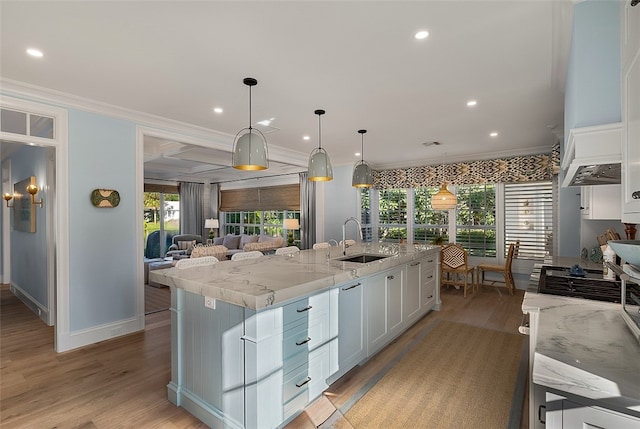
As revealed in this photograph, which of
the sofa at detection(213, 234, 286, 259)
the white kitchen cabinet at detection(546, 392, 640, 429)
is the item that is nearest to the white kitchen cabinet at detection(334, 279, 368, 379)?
the white kitchen cabinet at detection(546, 392, 640, 429)

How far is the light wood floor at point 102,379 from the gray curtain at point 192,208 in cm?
584

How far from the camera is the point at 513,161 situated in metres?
5.73

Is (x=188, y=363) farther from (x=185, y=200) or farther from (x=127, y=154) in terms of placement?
(x=185, y=200)

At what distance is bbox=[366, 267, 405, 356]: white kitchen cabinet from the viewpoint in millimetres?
2939

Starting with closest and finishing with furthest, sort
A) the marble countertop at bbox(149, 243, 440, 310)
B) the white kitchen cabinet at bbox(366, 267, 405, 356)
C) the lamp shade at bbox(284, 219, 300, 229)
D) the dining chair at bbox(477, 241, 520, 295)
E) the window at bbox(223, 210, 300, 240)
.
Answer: the marble countertop at bbox(149, 243, 440, 310) < the white kitchen cabinet at bbox(366, 267, 405, 356) < the dining chair at bbox(477, 241, 520, 295) < the lamp shade at bbox(284, 219, 300, 229) < the window at bbox(223, 210, 300, 240)

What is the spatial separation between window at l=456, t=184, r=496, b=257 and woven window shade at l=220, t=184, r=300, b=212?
3954 mm

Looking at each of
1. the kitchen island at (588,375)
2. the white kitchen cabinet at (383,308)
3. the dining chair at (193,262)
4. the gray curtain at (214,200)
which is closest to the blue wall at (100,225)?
the dining chair at (193,262)

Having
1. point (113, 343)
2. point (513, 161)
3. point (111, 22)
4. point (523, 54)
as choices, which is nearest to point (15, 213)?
point (113, 343)

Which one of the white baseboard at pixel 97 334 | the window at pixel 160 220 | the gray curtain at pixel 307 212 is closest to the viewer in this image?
the white baseboard at pixel 97 334

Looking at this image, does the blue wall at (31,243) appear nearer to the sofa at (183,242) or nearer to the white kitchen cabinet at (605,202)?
the sofa at (183,242)

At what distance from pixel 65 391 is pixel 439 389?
3001 millimetres

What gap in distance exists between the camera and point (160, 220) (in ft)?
32.1

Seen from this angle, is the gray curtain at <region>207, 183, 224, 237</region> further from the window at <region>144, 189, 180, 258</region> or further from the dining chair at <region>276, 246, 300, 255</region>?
the dining chair at <region>276, 246, 300, 255</region>

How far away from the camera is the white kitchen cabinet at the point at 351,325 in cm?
253
